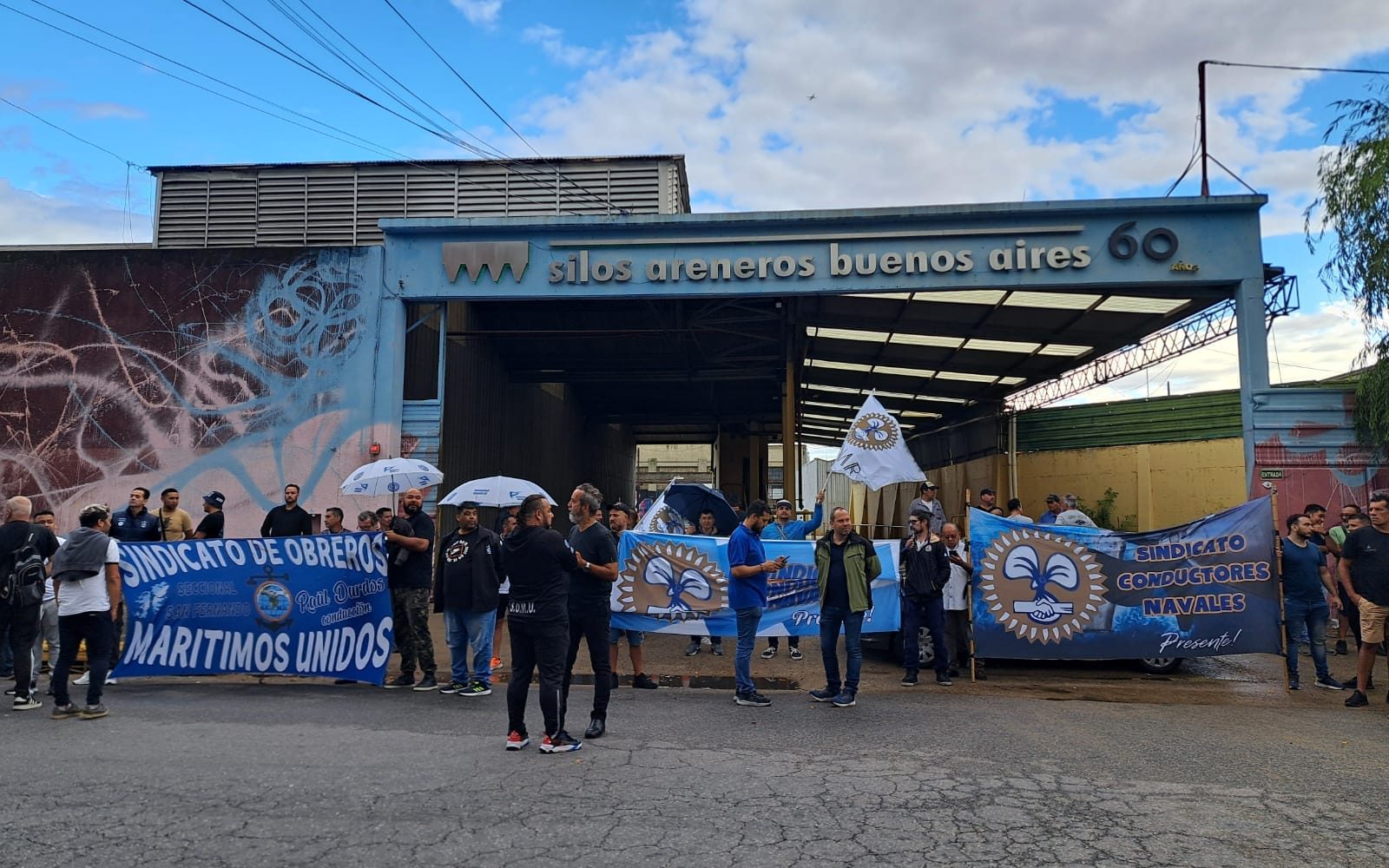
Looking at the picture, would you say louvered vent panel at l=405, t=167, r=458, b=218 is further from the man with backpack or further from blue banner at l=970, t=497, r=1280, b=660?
blue banner at l=970, t=497, r=1280, b=660

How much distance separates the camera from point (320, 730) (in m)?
6.69

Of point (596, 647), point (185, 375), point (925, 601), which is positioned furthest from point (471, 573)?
point (185, 375)

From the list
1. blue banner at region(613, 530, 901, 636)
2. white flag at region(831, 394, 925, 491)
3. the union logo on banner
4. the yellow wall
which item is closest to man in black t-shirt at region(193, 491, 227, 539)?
blue banner at region(613, 530, 901, 636)

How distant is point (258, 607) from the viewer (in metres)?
8.87

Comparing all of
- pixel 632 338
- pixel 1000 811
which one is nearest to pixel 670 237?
pixel 632 338

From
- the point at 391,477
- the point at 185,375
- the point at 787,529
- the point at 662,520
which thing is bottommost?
the point at 787,529

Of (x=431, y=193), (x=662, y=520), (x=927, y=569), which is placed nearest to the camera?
(x=927, y=569)

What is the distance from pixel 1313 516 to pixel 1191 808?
233 inches

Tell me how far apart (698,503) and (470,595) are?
4.59 metres

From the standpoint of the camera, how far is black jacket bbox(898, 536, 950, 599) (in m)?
8.95

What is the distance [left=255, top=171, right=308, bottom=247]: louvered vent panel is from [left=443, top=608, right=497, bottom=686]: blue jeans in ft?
42.4

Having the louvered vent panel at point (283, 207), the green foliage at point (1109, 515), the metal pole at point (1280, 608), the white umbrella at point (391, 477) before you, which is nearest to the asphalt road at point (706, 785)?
the metal pole at point (1280, 608)

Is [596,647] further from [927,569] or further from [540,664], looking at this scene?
[927,569]

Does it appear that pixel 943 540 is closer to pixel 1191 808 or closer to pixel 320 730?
pixel 1191 808
